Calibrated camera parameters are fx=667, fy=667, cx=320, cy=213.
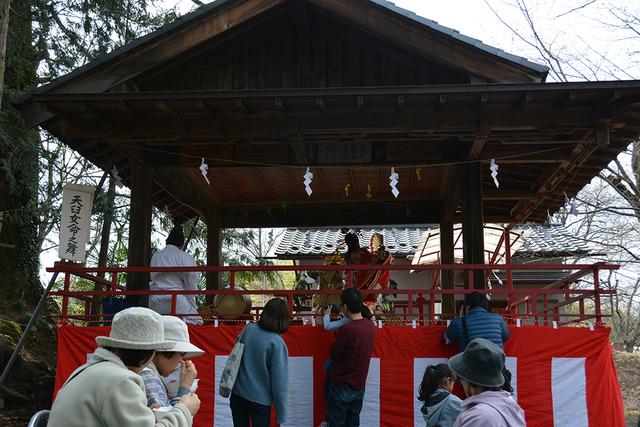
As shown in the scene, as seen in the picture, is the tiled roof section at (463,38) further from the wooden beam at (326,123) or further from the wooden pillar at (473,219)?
the wooden pillar at (473,219)

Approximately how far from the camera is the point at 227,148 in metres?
10.2

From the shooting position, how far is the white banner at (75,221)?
868 centimetres

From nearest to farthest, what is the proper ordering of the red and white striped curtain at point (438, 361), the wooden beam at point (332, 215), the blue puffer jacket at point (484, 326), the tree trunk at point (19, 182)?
the blue puffer jacket at point (484, 326), the red and white striped curtain at point (438, 361), the tree trunk at point (19, 182), the wooden beam at point (332, 215)

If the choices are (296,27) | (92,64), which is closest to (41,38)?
(92,64)

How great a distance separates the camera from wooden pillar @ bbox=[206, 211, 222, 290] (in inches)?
479

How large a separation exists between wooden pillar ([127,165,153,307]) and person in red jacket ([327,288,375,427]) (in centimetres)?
329

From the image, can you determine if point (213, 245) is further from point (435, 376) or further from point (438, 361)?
point (435, 376)

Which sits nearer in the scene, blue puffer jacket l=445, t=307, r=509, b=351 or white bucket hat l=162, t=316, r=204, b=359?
white bucket hat l=162, t=316, r=204, b=359

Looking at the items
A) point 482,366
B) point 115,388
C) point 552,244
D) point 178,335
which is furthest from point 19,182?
point 552,244

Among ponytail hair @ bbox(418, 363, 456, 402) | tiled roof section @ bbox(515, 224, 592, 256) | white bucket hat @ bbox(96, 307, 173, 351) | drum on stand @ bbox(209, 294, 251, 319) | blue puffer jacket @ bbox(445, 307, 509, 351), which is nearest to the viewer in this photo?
white bucket hat @ bbox(96, 307, 173, 351)

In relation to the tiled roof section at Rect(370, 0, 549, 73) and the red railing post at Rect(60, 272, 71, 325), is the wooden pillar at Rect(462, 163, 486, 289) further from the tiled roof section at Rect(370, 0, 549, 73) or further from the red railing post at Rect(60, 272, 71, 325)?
the red railing post at Rect(60, 272, 71, 325)

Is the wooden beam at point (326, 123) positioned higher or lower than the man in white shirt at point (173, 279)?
higher

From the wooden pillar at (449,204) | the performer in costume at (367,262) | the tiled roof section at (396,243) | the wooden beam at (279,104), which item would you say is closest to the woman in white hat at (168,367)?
the wooden beam at (279,104)

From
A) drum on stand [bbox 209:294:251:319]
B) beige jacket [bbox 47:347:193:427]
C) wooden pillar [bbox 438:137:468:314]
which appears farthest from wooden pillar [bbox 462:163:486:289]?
beige jacket [bbox 47:347:193:427]
